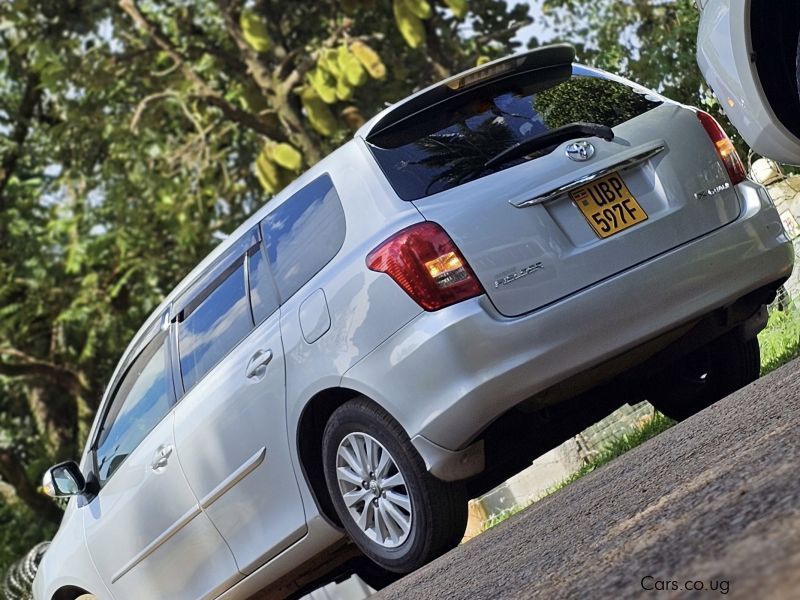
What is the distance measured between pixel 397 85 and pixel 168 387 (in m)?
13.8

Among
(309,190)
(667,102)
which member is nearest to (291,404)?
(309,190)

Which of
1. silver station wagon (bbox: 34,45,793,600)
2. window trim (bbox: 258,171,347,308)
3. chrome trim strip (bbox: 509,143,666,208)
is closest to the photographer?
silver station wagon (bbox: 34,45,793,600)

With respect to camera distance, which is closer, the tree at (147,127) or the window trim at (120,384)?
the window trim at (120,384)

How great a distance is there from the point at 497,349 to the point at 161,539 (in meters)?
2.46

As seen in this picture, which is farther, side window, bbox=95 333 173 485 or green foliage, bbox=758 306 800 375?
green foliage, bbox=758 306 800 375

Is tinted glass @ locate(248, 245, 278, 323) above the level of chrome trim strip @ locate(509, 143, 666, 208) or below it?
above

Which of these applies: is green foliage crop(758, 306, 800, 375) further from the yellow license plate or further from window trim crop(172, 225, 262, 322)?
window trim crop(172, 225, 262, 322)

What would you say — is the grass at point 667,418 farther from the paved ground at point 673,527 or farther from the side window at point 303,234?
the side window at point 303,234

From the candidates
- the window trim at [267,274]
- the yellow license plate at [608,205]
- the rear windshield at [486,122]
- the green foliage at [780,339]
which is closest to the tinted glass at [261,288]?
the window trim at [267,274]

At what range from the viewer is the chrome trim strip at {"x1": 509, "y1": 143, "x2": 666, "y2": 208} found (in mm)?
5602

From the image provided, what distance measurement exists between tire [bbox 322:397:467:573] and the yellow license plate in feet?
3.74

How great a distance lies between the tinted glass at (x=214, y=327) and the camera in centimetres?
663

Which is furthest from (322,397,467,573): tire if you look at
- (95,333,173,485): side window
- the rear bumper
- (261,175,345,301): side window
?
(95,333,173,485): side window

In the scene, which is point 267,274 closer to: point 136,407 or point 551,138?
point 136,407
